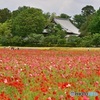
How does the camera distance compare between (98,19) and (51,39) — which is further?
(98,19)

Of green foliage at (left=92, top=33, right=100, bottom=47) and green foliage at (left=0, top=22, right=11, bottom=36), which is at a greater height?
green foliage at (left=0, top=22, right=11, bottom=36)

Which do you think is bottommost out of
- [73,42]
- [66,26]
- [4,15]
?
[73,42]

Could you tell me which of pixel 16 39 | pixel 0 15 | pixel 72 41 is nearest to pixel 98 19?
pixel 72 41

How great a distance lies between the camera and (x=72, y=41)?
55125 millimetres

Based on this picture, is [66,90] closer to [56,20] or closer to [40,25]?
[40,25]

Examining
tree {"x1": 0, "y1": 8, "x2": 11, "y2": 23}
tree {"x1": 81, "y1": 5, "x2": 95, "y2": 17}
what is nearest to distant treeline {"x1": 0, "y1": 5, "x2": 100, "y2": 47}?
tree {"x1": 0, "y1": 8, "x2": 11, "y2": 23}

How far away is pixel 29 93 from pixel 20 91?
22cm

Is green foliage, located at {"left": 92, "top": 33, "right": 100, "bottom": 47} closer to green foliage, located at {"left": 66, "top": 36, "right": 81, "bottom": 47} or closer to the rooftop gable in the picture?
green foliage, located at {"left": 66, "top": 36, "right": 81, "bottom": 47}

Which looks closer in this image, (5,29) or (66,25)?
(5,29)

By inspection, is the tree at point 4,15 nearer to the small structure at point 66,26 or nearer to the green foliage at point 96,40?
the small structure at point 66,26

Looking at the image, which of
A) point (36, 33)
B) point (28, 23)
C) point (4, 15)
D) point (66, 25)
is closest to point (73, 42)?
point (28, 23)

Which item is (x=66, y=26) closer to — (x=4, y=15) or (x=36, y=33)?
(x=4, y=15)

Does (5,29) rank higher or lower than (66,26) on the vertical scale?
lower

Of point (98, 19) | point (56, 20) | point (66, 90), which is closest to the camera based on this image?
point (66, 90)
